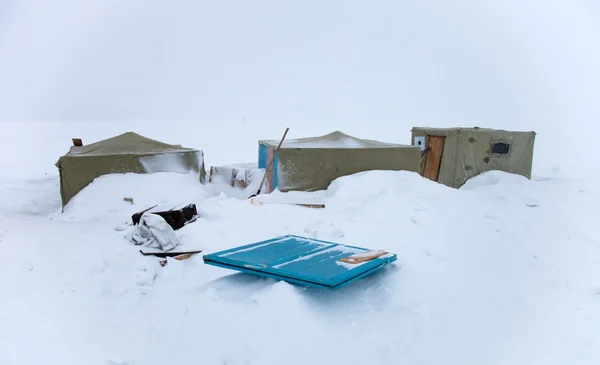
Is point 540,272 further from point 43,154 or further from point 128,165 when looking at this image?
point 43,154

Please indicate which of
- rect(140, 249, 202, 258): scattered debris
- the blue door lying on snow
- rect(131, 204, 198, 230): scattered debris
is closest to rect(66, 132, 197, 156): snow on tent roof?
rect(131, 204, 198, 230): scattered debris

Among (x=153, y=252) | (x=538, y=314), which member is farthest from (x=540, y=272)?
(x=153, y=252)

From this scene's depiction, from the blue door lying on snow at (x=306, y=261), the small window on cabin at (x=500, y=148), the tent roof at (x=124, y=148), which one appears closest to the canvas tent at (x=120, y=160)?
the tent roof at (x=124, y=148)

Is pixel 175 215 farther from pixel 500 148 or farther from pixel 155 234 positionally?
pixel 500 148

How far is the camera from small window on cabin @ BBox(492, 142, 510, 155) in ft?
40.0

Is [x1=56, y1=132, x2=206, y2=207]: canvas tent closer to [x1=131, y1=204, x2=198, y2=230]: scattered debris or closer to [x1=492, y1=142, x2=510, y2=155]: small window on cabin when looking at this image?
[x1=131, y1=204, x2=198, y2=230]: scattered debris

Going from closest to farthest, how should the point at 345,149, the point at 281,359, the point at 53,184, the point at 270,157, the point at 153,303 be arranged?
the point at 281,359 < the point at 153,303 < the point at 345,149 < the point at 270,157 < the point at 53,184

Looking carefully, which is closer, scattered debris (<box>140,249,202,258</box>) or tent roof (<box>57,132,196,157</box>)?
scattered debris (<box>140,249,202,258</box>)

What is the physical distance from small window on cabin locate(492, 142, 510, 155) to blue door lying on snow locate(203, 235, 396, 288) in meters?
9.11

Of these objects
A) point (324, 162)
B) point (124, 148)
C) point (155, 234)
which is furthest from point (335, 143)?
point (155, 234)

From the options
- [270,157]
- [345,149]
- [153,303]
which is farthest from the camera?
[270,157]

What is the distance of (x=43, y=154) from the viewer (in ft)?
59.4

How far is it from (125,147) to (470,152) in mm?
9397

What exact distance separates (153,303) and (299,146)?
615 centimetres
